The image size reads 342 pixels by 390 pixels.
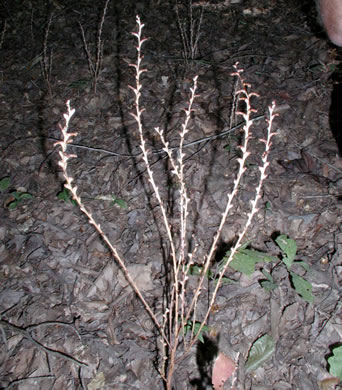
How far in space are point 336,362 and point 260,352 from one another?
1.21ft

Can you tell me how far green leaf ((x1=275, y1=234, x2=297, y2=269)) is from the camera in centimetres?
206

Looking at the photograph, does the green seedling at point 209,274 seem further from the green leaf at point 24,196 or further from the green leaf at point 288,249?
the green leaf at point 24,196

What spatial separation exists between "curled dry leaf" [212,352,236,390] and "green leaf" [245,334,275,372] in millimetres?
96

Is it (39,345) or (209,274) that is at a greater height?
(209,274)

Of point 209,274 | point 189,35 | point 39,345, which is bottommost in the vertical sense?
point 39,345

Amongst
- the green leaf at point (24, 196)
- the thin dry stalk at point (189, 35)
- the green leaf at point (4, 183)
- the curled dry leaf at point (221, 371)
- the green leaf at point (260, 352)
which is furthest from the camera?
the thin dry stalk at point (189, 35)

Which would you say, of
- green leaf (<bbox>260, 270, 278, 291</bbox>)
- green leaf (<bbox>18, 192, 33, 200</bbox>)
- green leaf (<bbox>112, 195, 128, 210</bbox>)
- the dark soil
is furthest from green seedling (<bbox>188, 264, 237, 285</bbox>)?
green leaf (<bbox>18, 192, 33, 200</bbox>)

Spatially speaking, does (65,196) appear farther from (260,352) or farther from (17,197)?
(260,352)

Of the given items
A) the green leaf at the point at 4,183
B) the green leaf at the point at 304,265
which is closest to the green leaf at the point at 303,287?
the green leaf at the point at 304,265

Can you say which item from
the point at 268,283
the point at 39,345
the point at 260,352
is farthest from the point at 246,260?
the point at 39,345

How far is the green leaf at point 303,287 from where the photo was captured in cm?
193

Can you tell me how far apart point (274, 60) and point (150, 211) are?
2.47 metres

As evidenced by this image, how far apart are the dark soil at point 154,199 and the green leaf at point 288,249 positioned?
0.11m

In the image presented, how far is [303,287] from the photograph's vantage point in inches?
77.2
